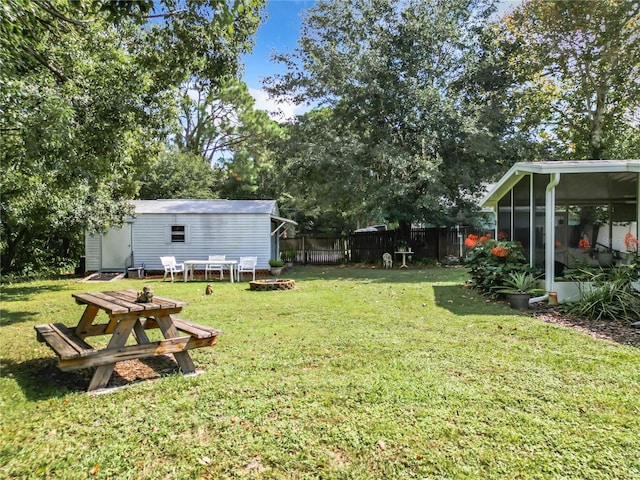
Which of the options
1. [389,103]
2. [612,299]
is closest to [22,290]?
[612,299]

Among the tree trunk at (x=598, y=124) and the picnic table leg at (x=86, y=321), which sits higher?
the tree trunk at (x=598, y=124)

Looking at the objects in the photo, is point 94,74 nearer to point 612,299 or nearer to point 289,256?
point 612,299

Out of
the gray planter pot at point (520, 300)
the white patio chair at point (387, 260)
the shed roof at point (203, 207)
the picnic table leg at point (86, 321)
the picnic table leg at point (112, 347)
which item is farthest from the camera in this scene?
the white patio chair at point (387, 260)

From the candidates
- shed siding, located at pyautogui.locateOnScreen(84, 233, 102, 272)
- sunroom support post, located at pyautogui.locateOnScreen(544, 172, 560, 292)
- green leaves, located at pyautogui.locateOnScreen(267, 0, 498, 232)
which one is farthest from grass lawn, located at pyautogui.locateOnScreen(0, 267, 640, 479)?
green leaves, located at pyautogui.locateOnScreen(267, 0, 498, 232)

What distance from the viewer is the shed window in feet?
48.9

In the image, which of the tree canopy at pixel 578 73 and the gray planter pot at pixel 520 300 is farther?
the tree canopy at pixel 578 73

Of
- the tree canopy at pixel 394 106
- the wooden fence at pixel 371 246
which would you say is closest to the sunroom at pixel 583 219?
the tree canopy at pixel 394 106

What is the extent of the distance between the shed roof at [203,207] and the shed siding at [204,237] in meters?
0.19

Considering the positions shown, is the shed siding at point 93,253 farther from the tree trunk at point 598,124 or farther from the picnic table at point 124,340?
the tree trunk at point 598,124

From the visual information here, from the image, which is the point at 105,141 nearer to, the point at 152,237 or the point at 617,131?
the point at 152,237

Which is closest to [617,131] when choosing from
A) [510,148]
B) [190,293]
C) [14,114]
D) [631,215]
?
[510,148]

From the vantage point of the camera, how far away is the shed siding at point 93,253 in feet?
48.8

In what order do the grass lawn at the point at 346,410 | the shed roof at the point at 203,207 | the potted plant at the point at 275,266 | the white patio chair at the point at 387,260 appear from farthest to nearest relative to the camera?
the white patio chair at the point at 387,260 → the shed roof at the point at 203,207 → the potted plant at the point at 275,266 → the grass lawn at the point at 346,410

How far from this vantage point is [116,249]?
588 inches
